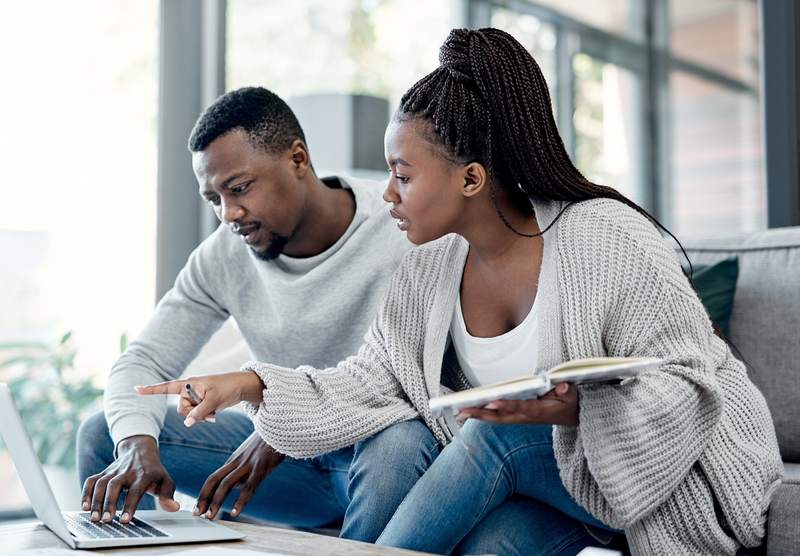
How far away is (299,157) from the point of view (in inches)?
63.9

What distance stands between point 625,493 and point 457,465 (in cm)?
21

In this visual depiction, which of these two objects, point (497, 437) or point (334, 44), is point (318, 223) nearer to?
point (497, 437)

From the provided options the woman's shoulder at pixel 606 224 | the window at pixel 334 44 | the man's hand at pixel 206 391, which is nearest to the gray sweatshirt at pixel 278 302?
the man's hand at pixel 206 391

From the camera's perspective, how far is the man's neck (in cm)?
163

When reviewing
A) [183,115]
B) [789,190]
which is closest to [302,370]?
[789,190]

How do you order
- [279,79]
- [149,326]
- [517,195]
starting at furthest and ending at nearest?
[279,79], [149,326], [517,195]

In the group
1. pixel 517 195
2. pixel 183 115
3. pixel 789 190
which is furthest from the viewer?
pixel 183 115

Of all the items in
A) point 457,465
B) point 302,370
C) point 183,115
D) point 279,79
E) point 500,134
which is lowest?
point 457,465

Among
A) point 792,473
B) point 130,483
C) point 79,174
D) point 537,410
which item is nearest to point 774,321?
point 792,473

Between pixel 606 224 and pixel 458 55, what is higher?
pixel 458 55

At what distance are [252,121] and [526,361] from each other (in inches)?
26.4

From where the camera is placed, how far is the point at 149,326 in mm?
1611

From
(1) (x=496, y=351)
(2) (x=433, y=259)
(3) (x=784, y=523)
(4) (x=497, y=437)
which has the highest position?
(2) (x=433, y=259)

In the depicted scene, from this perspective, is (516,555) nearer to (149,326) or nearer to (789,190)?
(149,326)
